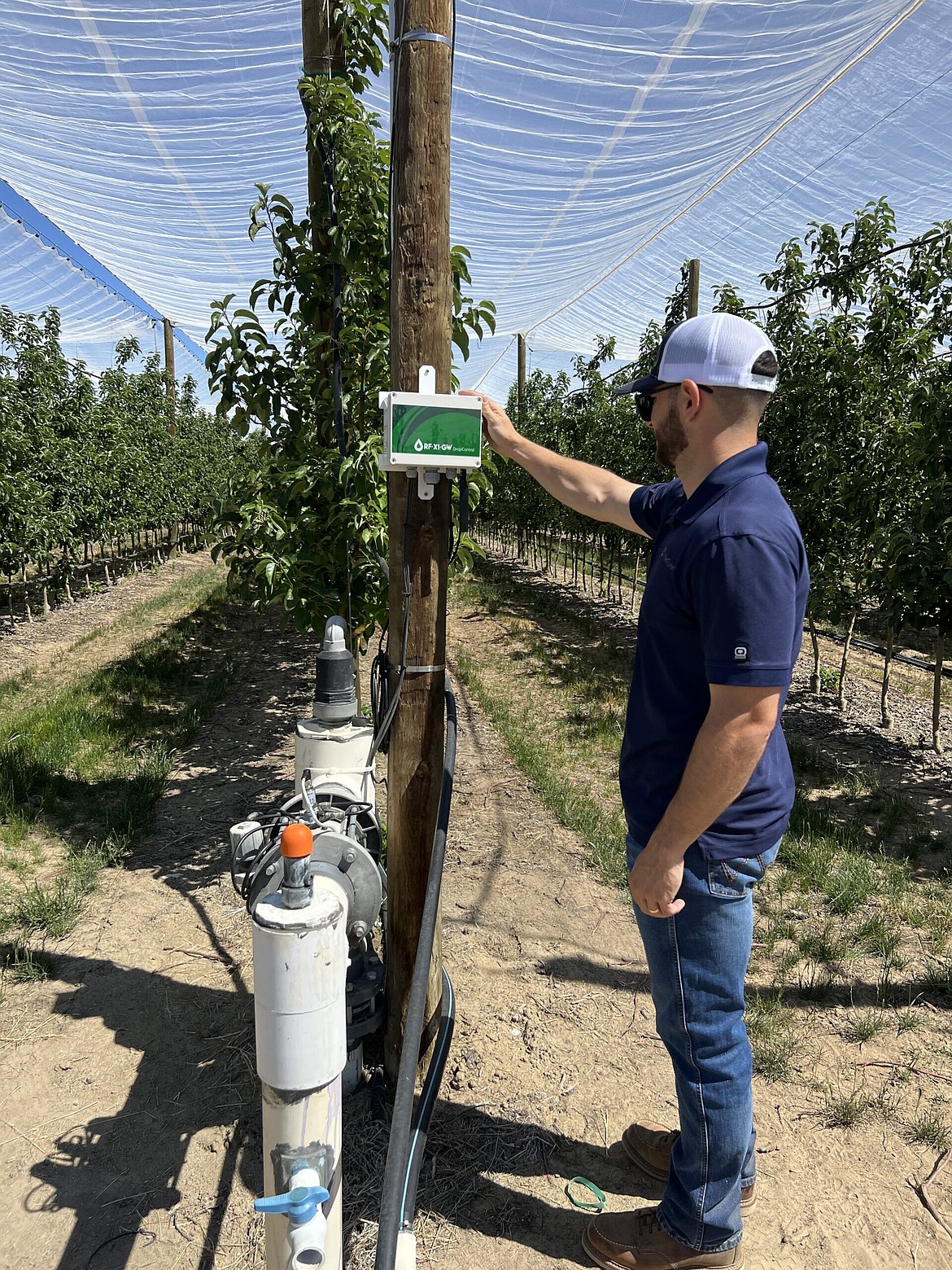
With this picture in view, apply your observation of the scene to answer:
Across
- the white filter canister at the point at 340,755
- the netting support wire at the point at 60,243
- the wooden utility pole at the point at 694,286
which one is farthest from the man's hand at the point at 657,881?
the wooden utility pole at the point at 694,286

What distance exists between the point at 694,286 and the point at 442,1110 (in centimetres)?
839

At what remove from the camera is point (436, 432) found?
1847mm

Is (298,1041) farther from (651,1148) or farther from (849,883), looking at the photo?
(849,883)

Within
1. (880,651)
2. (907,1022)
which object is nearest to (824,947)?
(907,1022)

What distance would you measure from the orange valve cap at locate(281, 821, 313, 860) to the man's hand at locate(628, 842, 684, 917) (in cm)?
67

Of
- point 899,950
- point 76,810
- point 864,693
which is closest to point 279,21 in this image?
point 76,810

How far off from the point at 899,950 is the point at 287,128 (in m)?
6.70

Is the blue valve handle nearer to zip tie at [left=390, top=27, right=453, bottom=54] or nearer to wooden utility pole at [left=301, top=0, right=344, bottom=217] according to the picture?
zip tie at [left=390, top=27, right=453, bottom=54]

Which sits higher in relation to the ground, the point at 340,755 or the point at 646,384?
the point at 646,384

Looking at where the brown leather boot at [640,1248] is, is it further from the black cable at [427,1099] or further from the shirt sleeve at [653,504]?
the shirt sleeve at [653,504]

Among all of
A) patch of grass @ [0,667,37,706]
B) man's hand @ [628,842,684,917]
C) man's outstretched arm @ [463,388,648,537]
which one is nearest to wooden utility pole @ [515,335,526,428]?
patch of grass @ [0,667,37,706]

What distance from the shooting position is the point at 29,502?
834 cm

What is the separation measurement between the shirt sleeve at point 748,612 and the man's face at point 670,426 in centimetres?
30

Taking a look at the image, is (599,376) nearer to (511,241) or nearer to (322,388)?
(511,241)
